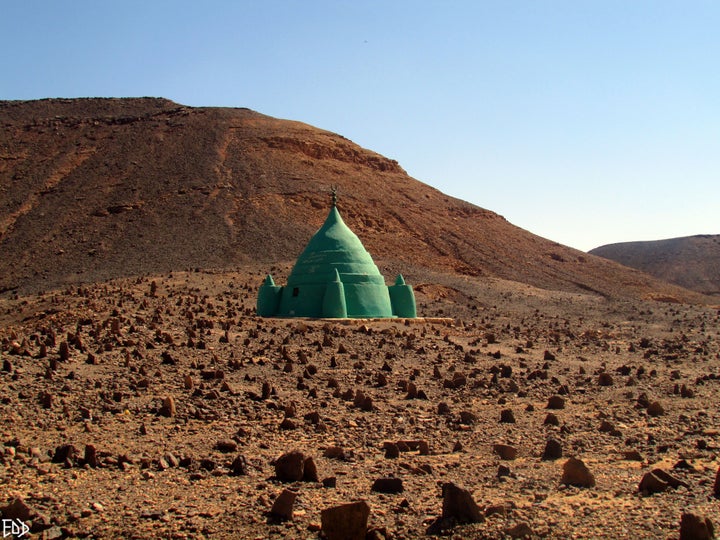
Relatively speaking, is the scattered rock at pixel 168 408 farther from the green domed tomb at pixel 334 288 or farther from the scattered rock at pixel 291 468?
the green domed tomb at pixel 334 288

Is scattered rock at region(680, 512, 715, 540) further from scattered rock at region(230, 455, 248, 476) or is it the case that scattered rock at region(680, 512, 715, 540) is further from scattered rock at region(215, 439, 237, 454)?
scattered rock at region(215, 439, 237, 454)

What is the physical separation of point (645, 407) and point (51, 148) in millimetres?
54671

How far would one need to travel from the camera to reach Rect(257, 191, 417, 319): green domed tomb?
19625mm

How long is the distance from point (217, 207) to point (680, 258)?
5612cm

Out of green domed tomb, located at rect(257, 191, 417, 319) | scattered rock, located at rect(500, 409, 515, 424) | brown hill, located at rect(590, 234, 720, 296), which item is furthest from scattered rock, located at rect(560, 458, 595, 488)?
brown hill, located at rect(590, 234, 720, 296)

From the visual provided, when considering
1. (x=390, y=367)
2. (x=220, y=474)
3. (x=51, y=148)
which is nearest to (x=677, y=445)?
(x=220, y=474)

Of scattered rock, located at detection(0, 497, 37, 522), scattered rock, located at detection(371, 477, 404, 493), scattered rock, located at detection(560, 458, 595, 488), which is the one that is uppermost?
scattered rock, located at detection(560, 458, 595, 488)

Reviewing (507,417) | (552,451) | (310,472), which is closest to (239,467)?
(310,472)

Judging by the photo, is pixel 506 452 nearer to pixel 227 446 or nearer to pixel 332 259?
pixel 227 446

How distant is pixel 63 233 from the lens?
4344 cm

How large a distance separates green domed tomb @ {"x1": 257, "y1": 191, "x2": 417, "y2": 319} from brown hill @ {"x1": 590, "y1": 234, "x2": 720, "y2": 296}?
57.0m

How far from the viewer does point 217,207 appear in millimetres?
44844

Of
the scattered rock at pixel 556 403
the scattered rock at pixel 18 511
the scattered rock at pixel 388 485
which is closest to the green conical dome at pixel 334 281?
the scattered rock at pixel 556 403

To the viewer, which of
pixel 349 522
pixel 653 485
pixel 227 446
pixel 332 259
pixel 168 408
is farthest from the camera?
pixel 332 259
